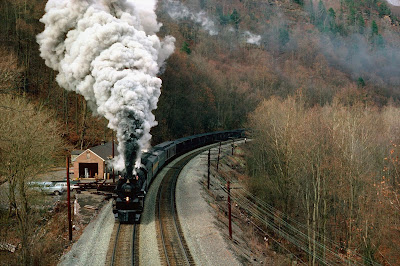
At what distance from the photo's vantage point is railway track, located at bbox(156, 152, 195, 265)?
45.4ft

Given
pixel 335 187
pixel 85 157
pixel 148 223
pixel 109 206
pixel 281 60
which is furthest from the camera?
pixel 281 60

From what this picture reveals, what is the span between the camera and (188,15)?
10144cm

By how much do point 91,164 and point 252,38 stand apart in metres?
89.7

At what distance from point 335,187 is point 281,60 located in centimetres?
8166

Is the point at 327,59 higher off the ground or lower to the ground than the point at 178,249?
higher

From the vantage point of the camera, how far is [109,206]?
2002cm

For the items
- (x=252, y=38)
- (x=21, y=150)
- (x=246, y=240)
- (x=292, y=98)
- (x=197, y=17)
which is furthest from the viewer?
(x=252, y=38)

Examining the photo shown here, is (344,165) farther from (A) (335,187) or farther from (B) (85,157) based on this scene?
(B) (85,157)

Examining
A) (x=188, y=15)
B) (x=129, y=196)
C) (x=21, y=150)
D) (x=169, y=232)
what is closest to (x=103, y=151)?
(x=21, y=150)

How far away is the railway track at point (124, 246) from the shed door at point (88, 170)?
11714 mm

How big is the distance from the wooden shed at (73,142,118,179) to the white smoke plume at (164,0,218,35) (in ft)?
249

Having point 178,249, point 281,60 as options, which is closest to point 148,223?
point 178,249

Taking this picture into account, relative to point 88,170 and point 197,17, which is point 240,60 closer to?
point 197,17

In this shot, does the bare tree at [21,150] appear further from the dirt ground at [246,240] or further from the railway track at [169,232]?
the dirt ground at [246,240]
